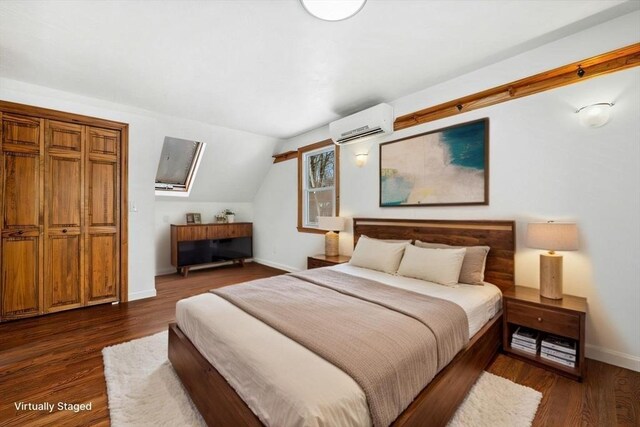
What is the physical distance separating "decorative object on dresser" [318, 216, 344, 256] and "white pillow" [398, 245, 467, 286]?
4.73 feet

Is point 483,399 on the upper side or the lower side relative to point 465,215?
lower

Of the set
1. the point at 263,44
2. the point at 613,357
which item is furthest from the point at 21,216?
the point at 613,357

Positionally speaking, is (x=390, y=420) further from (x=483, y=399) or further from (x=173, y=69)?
(x=173, y=69)

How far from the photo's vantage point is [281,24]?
206 cm

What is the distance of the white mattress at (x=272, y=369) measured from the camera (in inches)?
39.7

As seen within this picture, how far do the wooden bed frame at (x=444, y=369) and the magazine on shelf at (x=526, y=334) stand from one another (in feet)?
0.45

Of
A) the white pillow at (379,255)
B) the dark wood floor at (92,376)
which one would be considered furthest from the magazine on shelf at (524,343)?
the white pillow at (379,255)

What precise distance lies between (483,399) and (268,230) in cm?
468

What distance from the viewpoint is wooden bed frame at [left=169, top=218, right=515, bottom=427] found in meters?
1.30

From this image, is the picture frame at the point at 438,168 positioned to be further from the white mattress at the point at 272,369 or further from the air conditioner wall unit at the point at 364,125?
the white mattress at the point at 272,369

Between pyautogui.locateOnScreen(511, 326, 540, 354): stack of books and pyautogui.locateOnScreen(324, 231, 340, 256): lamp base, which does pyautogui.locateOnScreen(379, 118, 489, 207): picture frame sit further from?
pyautogui.locateOnScreen(511, 326, 540, 354): stack of books

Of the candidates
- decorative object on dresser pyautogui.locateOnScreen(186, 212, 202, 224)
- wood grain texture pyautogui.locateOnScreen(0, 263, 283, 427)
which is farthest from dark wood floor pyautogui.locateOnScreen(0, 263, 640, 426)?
decorative object on dresser pyautogui.locateOnScreen(186, 212, 202, 224)

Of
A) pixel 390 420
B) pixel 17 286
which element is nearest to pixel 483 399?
pixel 390 420

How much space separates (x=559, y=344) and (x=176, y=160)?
5.71 meters
